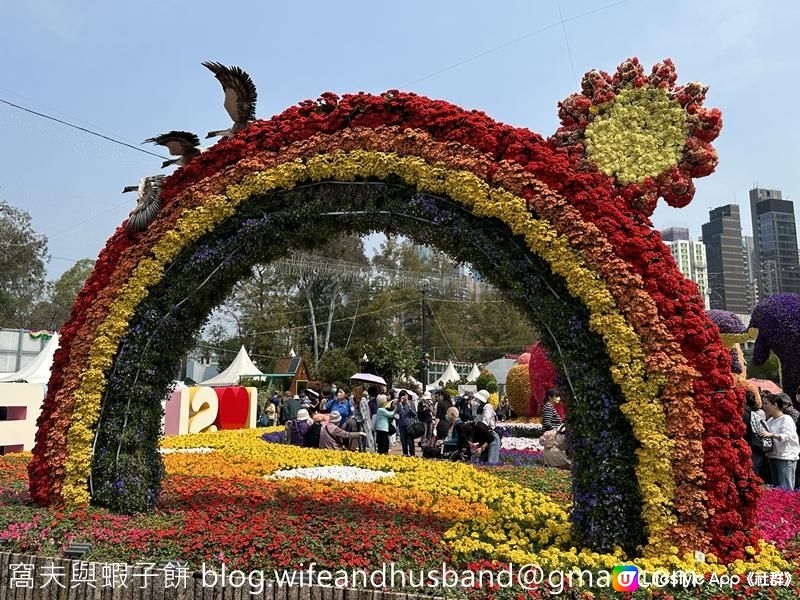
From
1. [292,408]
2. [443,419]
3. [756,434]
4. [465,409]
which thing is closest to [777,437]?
[756,434]

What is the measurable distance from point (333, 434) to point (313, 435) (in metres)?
0.90

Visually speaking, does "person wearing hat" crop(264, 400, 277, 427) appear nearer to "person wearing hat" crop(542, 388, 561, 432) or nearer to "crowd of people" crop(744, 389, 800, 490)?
"person wearing hat" crop(542, 388, 561, 432)

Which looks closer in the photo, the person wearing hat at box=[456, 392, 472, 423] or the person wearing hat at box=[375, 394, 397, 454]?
the person wearing hat at box=[375, 394, 397, 454]

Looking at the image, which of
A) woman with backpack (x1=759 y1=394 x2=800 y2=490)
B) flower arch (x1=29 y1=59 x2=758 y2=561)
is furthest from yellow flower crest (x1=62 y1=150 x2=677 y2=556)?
woman with backpack (x1=759 y1=394 x2=800 y2=490)

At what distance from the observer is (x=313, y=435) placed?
12586mm

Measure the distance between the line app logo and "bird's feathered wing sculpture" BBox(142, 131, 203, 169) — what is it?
535 cm

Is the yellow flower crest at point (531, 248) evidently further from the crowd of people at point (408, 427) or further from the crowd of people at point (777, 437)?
the crowd of people at point (408, 427)

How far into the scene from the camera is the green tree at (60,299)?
45.8m

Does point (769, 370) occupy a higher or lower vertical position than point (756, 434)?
higher

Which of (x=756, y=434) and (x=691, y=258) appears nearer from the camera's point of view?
(x=756, y=434)

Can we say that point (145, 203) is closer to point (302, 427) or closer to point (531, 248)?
point (531, 248)

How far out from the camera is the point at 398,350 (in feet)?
115

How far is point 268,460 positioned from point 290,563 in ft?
18.8

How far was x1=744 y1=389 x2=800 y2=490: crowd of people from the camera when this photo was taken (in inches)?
306
